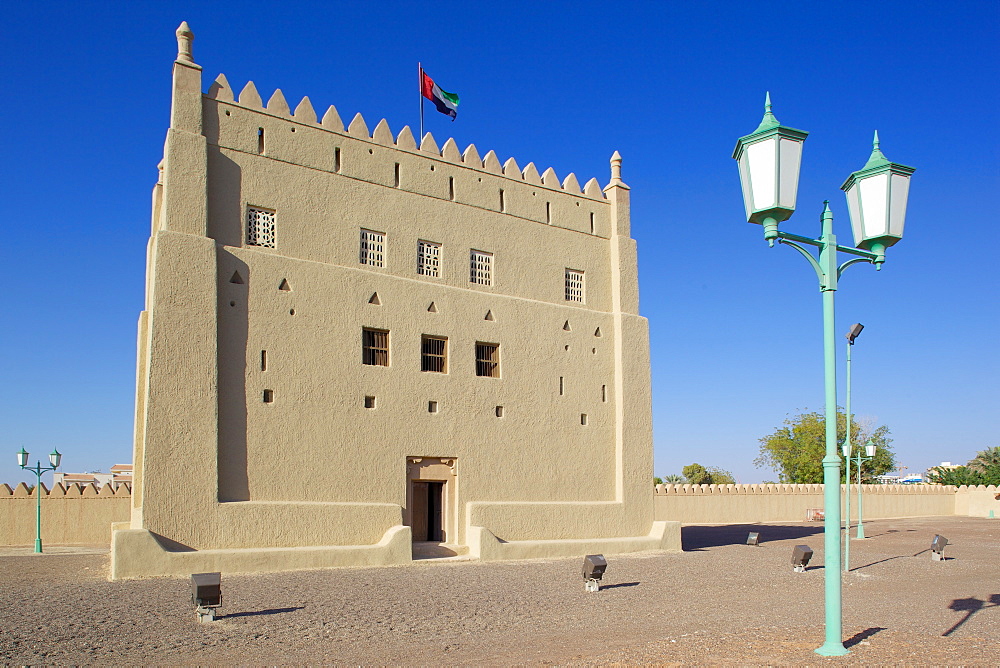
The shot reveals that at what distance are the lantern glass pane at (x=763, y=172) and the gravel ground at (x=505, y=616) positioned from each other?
155 inches

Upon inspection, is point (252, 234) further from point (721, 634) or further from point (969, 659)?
point (969, 659)

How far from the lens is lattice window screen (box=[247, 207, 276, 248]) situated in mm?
16797

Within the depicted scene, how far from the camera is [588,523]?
19953 millimetres

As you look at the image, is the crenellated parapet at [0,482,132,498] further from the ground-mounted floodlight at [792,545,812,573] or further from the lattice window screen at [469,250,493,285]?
the ground-mounted floodlight at [792,545,812,573]

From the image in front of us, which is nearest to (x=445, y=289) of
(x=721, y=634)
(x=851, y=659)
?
(x=721, y=634)

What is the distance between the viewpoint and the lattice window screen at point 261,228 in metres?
16.8

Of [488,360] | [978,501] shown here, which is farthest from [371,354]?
[978,501]

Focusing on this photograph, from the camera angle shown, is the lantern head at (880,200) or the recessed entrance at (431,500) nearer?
the lantern head at (880,200)

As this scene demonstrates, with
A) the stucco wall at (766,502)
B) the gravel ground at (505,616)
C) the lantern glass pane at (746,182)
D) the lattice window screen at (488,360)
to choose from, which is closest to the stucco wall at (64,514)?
the gravel ground at (505,616)

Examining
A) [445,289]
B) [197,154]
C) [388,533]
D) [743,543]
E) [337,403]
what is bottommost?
[743,543]

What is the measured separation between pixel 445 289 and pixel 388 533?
18.4 ft

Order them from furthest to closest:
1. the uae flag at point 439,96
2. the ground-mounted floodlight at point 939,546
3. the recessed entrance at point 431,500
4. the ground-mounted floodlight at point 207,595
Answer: the uae flag at point 439,96 → the ground-mounted floodlight at point 939,546 → the recessed entrance at point 431,500 → the ground-mounted floodlight at point 207,595

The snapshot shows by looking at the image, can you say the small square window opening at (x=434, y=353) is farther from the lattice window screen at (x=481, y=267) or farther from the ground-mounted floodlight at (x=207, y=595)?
the ground-mounted floodlight at (x=207, y=595)

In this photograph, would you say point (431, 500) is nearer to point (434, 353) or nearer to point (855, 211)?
point (434, 353)
